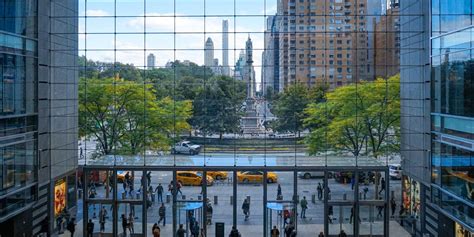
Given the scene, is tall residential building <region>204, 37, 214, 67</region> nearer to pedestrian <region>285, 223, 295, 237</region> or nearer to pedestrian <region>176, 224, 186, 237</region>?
pedestrian <region>176, 224, 186, 237</region>

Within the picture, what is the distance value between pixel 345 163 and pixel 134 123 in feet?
28.8

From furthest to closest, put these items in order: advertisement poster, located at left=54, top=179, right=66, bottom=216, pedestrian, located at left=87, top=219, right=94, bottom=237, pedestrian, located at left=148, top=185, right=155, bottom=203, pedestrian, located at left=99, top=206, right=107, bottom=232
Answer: pedestrian, located at left=148, top=185, right=155, bottom=203 → advertisement poster, located at left=54, top=179, right=66, bottom=216 → pedestrian, located at left=99, top=206, right=107, bottom=232 → pedestrian, located at left=87, top=219, right=94, bottom=237

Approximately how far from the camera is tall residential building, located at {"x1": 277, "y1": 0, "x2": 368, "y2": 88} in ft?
62.2

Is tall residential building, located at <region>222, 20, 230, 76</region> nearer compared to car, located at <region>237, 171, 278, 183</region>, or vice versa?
tall residential building, located at <region>222, 20, 230, 76</region>

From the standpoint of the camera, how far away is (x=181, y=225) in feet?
53.8

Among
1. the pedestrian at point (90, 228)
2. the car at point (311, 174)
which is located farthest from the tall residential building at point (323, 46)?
the pedestrian at point (90, 228)

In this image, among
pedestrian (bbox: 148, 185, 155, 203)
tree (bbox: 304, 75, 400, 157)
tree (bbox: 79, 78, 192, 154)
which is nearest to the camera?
pedestrian (bbox: 148, 185, 155, 203)

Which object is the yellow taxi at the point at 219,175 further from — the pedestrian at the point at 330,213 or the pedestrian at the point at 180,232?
the pedestrian at the point at 330,213

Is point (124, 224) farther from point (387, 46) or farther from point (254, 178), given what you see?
point (387, 46)

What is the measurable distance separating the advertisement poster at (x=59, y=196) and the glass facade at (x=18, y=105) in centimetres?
169

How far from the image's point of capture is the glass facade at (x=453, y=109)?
12953 millimetres

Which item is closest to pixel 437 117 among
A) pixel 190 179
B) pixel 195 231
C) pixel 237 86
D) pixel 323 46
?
pixel 323 46

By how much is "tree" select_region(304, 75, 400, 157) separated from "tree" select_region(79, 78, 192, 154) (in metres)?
5.46

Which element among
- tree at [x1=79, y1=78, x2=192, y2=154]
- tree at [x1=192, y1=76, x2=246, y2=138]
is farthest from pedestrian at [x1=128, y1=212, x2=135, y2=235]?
tree at [x1=192, y1=76, x2=246, y2=138]
